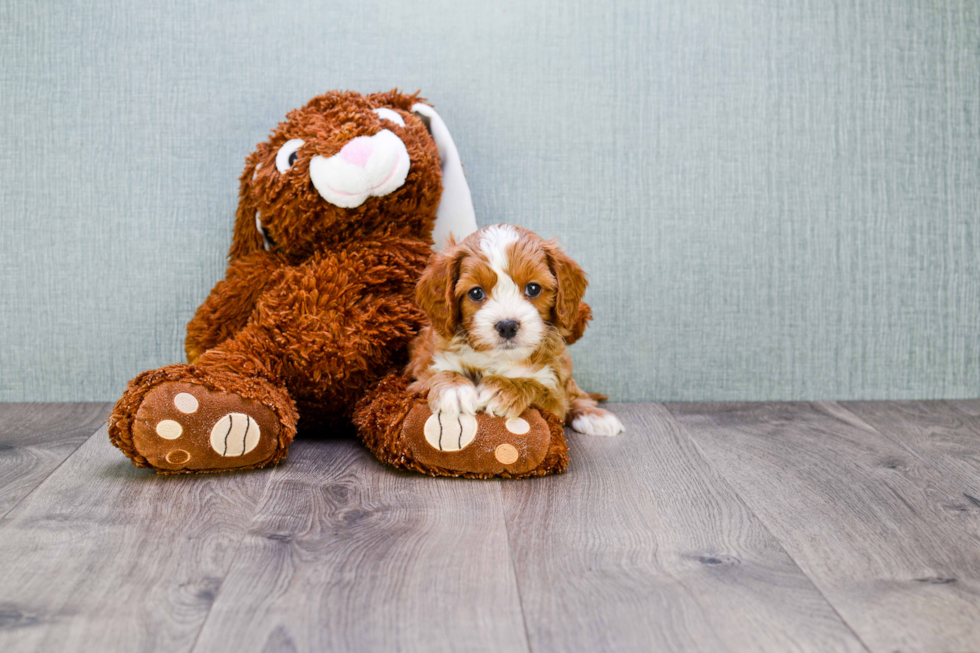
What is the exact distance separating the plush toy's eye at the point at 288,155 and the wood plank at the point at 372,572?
23.6 inches

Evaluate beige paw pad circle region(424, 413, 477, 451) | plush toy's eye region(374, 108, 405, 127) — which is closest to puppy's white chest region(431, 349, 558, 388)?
beige paw pad circle region(424, 413, 477, 451)

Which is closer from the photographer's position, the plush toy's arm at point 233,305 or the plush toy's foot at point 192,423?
the plush toy's foot at point 192,423

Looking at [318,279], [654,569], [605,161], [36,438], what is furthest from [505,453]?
[36,438]

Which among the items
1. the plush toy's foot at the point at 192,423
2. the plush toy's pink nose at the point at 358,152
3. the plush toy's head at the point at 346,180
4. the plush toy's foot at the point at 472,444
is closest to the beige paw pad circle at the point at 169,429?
the plush toy's foot at the point at 192,423

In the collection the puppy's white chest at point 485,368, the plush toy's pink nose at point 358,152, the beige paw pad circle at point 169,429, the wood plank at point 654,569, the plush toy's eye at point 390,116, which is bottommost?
the wood plank at point 654,569

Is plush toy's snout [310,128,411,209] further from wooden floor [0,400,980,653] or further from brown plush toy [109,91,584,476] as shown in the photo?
wooden floor [0,400,980,653]

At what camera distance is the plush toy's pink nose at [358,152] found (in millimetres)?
1479

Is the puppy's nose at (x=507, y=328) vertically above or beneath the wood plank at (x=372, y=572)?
above

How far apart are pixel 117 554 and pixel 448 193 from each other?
962mm

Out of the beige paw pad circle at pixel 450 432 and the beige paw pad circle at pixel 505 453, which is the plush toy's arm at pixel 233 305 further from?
the beige paw pad circle at pixel 505 453

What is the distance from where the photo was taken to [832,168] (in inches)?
75.7

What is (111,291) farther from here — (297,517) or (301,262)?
(297,517)

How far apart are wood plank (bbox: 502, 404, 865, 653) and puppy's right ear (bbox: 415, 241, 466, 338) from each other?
0.98 feet

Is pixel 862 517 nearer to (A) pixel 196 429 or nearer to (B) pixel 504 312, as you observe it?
(B) pixel 504 312
